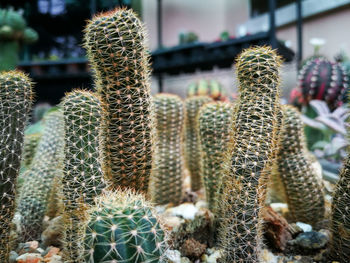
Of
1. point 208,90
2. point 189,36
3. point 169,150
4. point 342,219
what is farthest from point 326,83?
point 189,36

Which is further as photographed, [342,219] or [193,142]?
[193,142]

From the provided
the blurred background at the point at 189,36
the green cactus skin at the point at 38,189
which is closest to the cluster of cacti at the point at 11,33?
the blurred background at the point at 189,36

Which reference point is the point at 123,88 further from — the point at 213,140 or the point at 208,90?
the point at 208,90

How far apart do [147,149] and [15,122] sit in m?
0.62

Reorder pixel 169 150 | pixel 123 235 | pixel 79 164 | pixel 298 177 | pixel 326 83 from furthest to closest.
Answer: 1. pixel 326 83
2. pixel 169 150
3. pixel 298 177
4. pixel 79 164
5. pixel 123 235

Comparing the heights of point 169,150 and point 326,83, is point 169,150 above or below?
below

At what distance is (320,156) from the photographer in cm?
335

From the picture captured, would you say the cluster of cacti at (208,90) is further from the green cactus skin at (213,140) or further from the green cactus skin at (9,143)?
the green cactus skin at (9,143)

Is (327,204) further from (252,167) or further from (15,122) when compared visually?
(15,122)

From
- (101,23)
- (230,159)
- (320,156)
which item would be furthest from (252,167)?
(320,156)

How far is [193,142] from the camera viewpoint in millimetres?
2893

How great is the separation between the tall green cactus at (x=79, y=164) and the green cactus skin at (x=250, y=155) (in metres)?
0.56

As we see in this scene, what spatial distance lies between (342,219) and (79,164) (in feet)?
3.86

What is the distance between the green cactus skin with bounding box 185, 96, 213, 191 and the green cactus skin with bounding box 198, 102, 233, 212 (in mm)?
605
